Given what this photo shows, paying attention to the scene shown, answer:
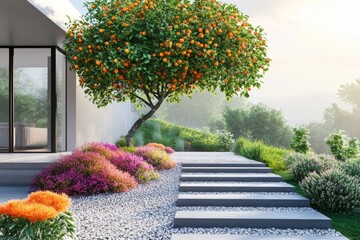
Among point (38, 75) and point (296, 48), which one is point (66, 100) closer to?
point (38, 75)

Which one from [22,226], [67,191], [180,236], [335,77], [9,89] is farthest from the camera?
[335,77]

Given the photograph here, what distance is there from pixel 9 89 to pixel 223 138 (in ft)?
27.5

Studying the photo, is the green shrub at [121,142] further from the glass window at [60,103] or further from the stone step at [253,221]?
the stone step at [253,221]

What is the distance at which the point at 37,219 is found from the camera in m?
3.24

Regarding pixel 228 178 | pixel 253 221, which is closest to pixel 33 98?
pixel 228 178

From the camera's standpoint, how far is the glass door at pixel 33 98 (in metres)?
10.7

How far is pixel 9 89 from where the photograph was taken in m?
10.7

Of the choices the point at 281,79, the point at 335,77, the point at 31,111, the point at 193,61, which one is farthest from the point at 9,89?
the point at 281,79

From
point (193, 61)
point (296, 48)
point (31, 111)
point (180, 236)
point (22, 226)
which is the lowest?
point (180, 236)

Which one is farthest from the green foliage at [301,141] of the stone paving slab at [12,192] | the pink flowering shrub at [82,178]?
the stone paving slab at [12,192]

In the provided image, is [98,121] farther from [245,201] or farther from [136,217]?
[136,217]

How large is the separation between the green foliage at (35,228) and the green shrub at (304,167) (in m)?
5.29

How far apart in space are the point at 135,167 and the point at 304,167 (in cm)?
304

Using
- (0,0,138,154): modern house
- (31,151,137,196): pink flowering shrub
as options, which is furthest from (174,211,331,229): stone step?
(0,0,138,154): modern house
